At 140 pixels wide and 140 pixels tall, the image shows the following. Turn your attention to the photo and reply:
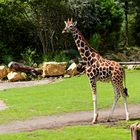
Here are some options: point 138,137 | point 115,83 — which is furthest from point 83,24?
point 138,137

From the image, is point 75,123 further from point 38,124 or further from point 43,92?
point 43,92

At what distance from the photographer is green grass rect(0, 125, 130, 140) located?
1211 cm

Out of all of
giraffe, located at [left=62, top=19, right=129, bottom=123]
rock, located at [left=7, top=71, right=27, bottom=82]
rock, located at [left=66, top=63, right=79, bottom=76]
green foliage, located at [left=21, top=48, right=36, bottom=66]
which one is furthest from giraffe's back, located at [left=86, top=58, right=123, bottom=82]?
green foliage, located at [left=21, top=48, right=36, bottom=66]

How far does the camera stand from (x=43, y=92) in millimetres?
21828

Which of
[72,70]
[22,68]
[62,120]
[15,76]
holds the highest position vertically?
[22,68]

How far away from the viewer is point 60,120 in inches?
588

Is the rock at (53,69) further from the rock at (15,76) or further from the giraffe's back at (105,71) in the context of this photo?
the giraffe's back at (105,71)

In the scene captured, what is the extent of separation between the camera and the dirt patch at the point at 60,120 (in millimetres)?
13952

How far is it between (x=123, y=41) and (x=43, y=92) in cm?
2233

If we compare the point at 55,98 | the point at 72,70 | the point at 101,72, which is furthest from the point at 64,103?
the point at 72,70

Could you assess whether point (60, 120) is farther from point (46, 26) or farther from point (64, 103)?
point (46, 26)

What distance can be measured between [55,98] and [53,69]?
849cm

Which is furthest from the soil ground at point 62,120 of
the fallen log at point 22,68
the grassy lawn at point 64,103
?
the fallen log at point 22,68

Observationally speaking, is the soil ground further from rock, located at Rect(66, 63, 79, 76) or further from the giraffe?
rock, located at Rect(66, 63, 79, 76)
